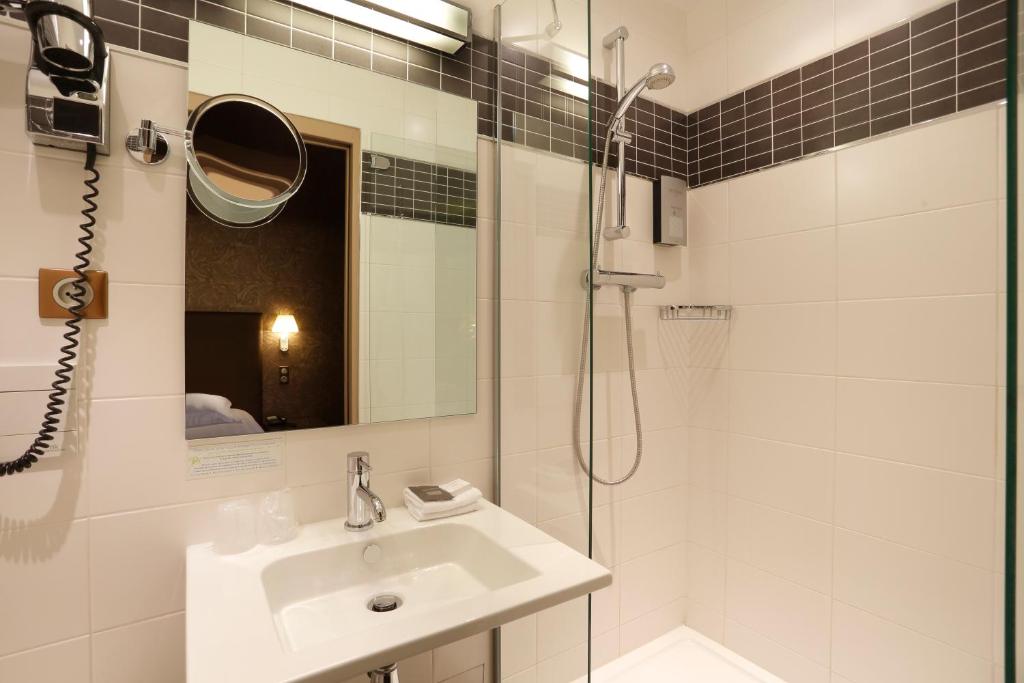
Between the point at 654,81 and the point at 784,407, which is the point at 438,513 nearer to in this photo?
the point at 784,407

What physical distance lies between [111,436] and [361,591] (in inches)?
23.6

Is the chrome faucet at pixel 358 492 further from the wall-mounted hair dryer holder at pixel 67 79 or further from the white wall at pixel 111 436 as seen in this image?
the wall-mounted hair dryer holder at pixel 67 79

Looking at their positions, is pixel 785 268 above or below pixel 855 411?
above

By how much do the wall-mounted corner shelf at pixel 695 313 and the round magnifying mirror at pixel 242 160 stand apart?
1357 millimetres

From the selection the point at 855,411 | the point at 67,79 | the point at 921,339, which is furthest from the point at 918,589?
the point at 67,79

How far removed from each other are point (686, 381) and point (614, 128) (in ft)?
3.32

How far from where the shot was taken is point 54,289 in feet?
3.14

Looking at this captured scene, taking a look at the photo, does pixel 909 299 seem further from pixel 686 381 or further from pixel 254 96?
pixel 254 96

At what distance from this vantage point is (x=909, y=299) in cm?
142

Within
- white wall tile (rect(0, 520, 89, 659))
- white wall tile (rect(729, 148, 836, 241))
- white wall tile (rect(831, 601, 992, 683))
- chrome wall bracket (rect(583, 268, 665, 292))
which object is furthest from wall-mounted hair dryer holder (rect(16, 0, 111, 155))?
white wall tile (rect(831, 601, 992, 683))

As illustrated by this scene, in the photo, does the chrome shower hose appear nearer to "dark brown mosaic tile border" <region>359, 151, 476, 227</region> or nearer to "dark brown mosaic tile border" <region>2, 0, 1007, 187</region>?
"dark brown mosaic tile border" <region>2, 0, 1007, 187</region>

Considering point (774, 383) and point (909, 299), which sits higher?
point (909, 299)

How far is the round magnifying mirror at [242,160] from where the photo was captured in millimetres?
1067

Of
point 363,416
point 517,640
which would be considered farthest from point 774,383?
point 363,416
